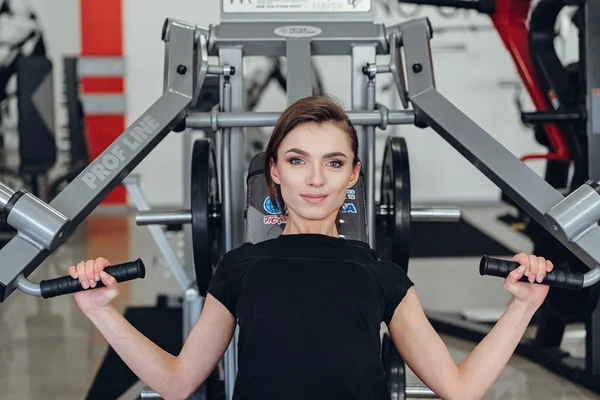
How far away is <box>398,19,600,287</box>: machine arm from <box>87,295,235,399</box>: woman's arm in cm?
79

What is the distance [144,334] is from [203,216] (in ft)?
5.41

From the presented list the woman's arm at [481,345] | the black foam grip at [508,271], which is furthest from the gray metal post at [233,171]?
the black foam grip at [508,271]

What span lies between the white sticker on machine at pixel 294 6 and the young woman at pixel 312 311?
34.8 inches

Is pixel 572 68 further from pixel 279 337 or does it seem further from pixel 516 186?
pixel 279 337

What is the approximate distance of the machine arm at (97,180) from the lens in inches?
70.8

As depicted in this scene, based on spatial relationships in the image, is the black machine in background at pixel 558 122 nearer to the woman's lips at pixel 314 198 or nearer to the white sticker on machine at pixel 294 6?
the white sticker on machine at pixel 294 6

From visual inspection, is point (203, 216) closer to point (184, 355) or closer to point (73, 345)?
point (184, 355)

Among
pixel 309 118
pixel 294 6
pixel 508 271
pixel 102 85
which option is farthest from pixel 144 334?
pixel 102 85

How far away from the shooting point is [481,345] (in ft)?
5.14

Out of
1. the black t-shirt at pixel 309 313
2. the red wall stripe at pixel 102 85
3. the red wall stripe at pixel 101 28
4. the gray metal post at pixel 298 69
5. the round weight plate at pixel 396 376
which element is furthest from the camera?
the red wall stripe at pixel 102 85

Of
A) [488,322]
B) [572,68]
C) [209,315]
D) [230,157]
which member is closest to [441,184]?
[488,322]

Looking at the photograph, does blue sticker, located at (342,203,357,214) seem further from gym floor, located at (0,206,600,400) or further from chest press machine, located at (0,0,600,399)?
gym floor, located at (0,206,600,400)

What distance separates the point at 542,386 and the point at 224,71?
1.85m

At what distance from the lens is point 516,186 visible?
203 centimetres
